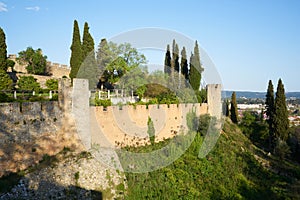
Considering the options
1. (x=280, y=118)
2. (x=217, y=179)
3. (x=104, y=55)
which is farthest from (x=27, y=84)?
(x=280, y=118)

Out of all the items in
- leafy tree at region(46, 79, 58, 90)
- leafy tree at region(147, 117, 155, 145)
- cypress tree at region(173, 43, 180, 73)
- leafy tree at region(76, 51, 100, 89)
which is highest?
cypress tree at region(173, 43, 180, 73)

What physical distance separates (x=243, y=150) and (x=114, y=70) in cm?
866

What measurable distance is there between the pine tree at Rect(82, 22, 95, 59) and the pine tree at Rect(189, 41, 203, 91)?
22.1ft

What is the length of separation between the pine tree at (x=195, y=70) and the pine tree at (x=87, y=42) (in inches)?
266

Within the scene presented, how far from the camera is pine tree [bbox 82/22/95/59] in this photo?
1699 centimetres

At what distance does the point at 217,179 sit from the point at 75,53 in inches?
409

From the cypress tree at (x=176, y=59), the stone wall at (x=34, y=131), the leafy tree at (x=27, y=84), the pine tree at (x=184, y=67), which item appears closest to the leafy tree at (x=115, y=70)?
the leafy tree at (x=27, y=84)

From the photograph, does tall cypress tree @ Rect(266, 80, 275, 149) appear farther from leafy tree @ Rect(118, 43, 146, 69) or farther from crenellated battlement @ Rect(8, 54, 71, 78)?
crenellated battlement @ Rect(8, 54, 71, 78)

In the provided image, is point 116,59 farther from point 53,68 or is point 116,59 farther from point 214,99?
point 53,68

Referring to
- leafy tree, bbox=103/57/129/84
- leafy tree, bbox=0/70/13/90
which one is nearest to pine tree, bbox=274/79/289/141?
leafy tree, bbox=103/57/129/84

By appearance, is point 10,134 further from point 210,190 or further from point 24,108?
point 210,190

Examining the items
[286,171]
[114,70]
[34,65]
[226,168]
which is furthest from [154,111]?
[34,65]

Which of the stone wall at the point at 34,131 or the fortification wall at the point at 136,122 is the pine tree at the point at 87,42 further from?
the stone wall at the point at 34,131

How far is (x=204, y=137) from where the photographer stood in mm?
13555
